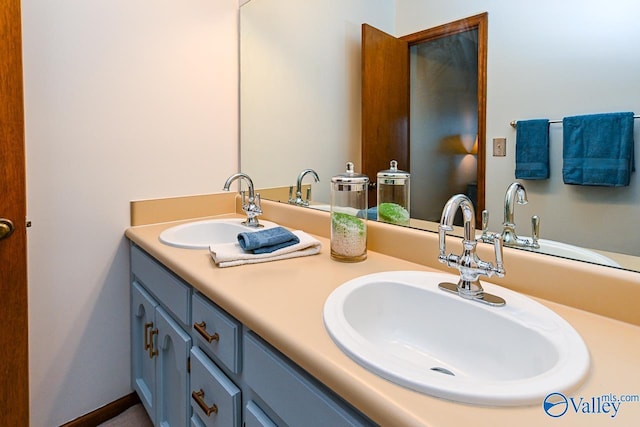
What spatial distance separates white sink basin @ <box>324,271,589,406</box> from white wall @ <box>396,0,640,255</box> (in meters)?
0.24

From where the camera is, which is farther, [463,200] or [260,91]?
[260,91]

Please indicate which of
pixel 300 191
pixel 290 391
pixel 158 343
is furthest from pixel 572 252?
pixel 158 343

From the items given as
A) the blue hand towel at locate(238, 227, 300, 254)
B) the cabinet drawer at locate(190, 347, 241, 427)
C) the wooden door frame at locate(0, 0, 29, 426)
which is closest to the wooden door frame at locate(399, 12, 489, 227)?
the blue hand towel at locate(238, 227, 300, 254)

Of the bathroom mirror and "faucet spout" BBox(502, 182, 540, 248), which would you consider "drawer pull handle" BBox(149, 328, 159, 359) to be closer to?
the bathroom mirror

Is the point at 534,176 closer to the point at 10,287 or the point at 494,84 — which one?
the point at 494,84

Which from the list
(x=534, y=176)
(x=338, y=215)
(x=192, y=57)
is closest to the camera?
(x=534, y=176)

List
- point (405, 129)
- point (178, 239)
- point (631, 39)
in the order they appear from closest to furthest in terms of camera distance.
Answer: point (631, 39) → point (405, 129) → point (178, 239)

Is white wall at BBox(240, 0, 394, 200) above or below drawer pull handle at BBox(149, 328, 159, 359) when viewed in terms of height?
above

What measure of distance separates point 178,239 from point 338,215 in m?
0.71

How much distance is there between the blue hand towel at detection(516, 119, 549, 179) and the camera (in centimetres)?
89

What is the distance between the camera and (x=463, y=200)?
76cm

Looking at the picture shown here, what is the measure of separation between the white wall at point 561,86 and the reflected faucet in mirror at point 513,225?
1 cm

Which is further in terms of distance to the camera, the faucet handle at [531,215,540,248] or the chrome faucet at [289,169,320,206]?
the chrome faucet at [289,169,320,206]

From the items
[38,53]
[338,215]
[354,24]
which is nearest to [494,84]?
[338,215]
